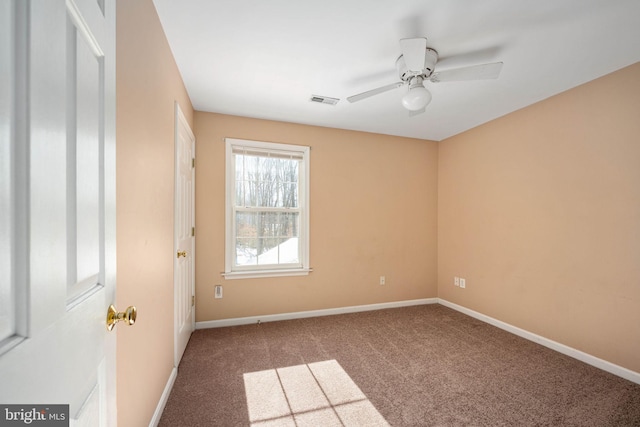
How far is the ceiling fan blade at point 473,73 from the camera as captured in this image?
1931 mm

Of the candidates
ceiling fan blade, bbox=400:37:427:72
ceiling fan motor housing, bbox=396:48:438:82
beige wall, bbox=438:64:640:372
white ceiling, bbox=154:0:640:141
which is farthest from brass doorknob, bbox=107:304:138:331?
beige wall, bbox=438:64:640:372

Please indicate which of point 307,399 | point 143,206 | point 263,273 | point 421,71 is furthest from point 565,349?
point 143,206

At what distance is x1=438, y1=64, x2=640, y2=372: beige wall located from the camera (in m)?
2.34

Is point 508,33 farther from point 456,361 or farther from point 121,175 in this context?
point 456,361

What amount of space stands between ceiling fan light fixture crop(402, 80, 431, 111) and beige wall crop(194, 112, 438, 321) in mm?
1742

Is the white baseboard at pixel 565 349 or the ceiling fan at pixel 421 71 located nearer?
the ceiling fan at pixel 421 71

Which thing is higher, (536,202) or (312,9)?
(312,9)

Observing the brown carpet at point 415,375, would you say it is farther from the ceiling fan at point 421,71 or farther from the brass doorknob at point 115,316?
the ceiling fan at point 421,71

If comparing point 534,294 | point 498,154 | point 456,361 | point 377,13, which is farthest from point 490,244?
point 377,13

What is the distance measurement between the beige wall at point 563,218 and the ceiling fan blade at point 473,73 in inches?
54.1

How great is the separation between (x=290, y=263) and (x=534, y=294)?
9.40 feet

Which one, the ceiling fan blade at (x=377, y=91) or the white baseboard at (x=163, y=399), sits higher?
the ceiling fan blade at (x=377, y=91)

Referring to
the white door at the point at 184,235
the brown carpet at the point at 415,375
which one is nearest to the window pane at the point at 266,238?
the white door at the point at 184,235

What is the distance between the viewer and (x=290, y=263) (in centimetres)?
371
